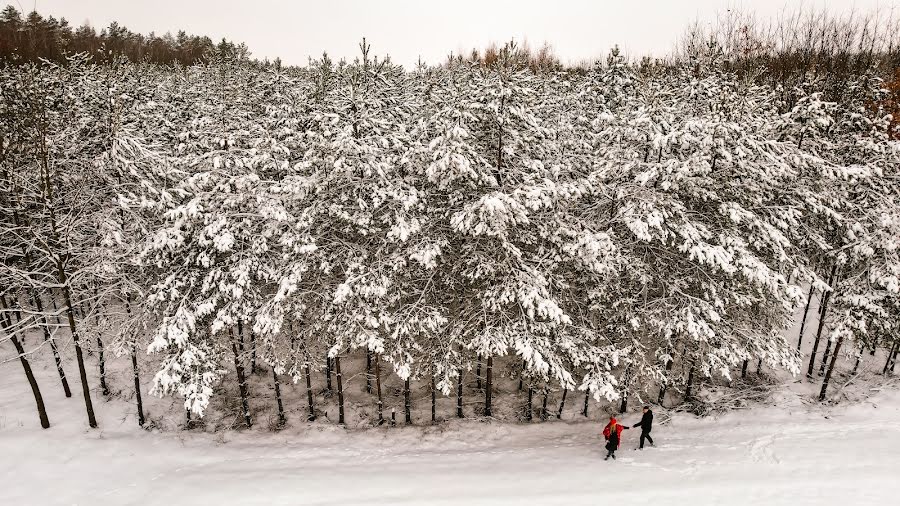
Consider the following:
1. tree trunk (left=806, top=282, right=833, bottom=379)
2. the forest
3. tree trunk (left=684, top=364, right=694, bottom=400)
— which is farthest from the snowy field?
the forest

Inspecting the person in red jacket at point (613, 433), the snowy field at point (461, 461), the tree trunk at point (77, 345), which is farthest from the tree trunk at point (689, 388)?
the tree trunk at point (77, 345)

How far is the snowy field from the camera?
13.2 m

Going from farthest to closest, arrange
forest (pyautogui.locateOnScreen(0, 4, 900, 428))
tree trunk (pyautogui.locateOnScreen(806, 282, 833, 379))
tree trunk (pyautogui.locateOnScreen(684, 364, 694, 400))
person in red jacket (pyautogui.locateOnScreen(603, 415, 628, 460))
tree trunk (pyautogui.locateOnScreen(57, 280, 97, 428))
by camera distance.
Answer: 1. tree trunk (pyautogui.locateOnScreen(806, 282, 833, 379))
2. tree trunk (pyautogui.locateOnScreen(684, 364, 694, 400))
3. tree trunk (pyautogui.locateOnScreen(57, 280, 97, 428))
4. person in red jacket (pyautogui.locateOnScreen(603, 415, 628, 460))
5. forest (pyautogui.locateOnScreen(0, 4, 900, 428))

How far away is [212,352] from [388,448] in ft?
22.8

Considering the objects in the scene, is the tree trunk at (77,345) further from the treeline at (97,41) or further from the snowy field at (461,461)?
the treeline at (97,41)

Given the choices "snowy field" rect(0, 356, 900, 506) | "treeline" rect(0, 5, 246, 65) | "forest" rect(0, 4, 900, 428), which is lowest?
"snowy field" rect(0, 356, 900, 506)

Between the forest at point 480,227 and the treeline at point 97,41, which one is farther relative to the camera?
the treeline at point 97,41

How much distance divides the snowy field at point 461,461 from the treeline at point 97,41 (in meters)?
45.2

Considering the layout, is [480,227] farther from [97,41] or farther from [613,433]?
A: [97,41]

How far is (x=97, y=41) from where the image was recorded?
8331 cm

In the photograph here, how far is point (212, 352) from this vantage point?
15.5 m

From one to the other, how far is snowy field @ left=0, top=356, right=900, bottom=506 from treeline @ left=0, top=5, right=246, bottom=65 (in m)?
45.2

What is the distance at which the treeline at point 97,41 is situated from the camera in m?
59.0

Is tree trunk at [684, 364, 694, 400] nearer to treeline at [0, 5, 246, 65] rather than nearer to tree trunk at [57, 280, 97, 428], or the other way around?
tree trunk at [57, 280, 97, 428]
